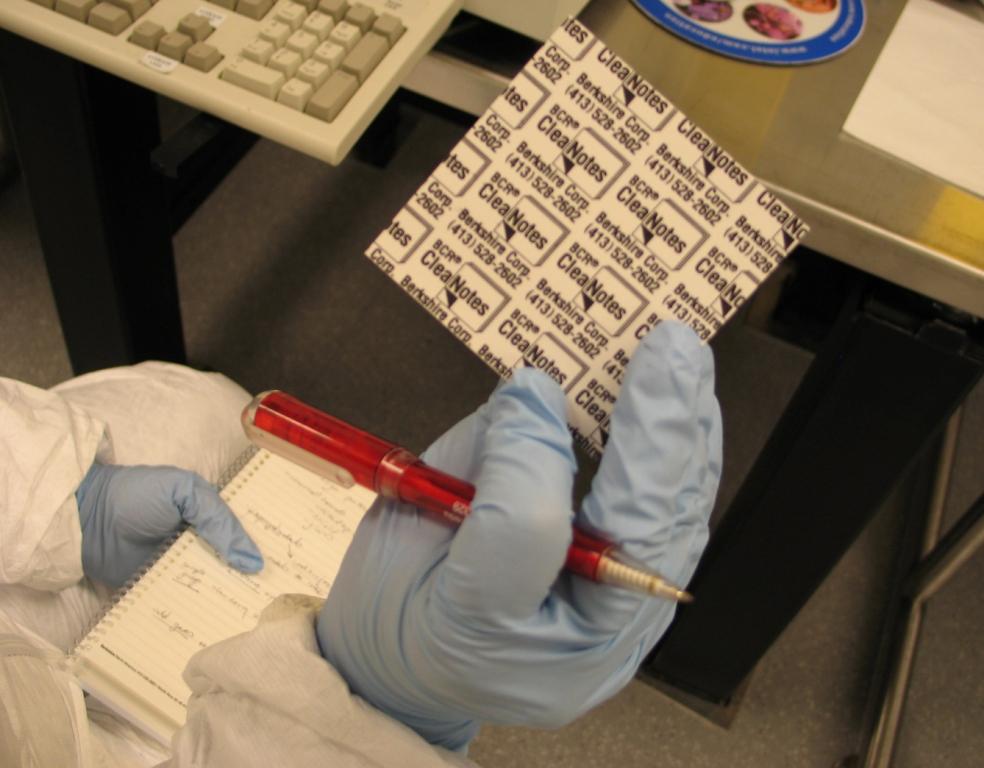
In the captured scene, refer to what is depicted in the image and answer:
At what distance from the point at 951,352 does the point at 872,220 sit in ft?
0.33

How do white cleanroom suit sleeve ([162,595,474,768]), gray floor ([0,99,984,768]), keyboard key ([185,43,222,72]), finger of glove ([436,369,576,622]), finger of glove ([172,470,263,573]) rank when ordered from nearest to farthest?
finger of glove ([436,369,576,622]) → white cleanroom suit sleeve ([162,595,474,768]) → keyboard key ([185,43,222,72]) → finger of glove ([172,470,263,573]) → gray floor ([0,99,984,768])

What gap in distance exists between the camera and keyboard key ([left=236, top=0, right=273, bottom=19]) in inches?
26.5

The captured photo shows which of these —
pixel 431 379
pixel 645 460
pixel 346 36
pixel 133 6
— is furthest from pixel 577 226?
pixel 431 379

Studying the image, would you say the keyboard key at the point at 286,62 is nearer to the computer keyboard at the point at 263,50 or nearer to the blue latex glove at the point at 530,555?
the computer keyboard at the point at 263,50

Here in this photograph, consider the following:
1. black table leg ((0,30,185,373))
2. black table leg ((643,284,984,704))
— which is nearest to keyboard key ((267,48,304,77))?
black table leg ((0,30,185,373))

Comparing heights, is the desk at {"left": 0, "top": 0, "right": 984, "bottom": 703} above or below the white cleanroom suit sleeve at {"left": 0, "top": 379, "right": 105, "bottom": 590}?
above

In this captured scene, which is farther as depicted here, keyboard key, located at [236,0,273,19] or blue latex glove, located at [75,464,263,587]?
blue latex glove, located at [75,464,263,587]

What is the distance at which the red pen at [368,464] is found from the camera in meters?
0.48

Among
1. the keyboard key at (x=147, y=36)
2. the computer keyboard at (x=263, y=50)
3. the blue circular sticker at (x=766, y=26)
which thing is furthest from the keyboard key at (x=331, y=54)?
the blue circular sticker at (x=766, y=26)

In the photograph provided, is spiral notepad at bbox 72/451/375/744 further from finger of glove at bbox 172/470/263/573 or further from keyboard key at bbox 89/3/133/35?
keyboard key at bbox 89/3/133/35

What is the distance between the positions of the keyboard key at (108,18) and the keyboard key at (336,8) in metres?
0.14

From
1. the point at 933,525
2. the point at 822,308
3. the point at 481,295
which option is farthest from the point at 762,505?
the point at 822,308

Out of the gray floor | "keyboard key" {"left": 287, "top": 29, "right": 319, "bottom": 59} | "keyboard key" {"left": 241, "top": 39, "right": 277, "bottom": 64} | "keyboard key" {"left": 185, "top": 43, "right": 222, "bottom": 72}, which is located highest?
"keyboard key" {"left": 287, "top": 29, "right": 319, "bottom": 59}

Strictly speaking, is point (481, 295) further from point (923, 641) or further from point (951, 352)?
point (923, 641)
